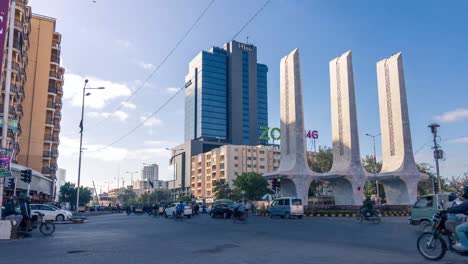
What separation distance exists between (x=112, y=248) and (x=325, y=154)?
68104 mm

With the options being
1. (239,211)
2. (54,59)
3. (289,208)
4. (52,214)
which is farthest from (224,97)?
(239,211)

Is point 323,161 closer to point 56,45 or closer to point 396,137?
point 396,137

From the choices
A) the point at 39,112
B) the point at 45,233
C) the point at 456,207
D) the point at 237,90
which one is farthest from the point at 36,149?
the point at 237,90

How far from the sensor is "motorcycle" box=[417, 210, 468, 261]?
8719 millimetres

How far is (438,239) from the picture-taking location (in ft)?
29.1

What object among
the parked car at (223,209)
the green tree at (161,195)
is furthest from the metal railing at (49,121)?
the green tree at (161,195)

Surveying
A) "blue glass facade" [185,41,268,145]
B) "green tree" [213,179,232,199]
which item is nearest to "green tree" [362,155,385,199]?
"green tree" [213,179,232,199]

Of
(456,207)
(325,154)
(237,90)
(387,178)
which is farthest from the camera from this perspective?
(237,90)

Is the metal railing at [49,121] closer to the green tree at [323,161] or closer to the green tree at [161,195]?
the green tree at [323,161]

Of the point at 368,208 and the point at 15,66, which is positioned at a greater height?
the point at 15,66

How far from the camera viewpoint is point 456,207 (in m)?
8.45

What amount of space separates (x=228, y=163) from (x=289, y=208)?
89095 mm

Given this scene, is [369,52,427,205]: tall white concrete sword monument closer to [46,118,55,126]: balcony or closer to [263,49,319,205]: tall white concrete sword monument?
[263,49,319,205]: tall white concrete sword monument

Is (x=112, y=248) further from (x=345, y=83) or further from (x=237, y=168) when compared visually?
(x=237, y=168)
